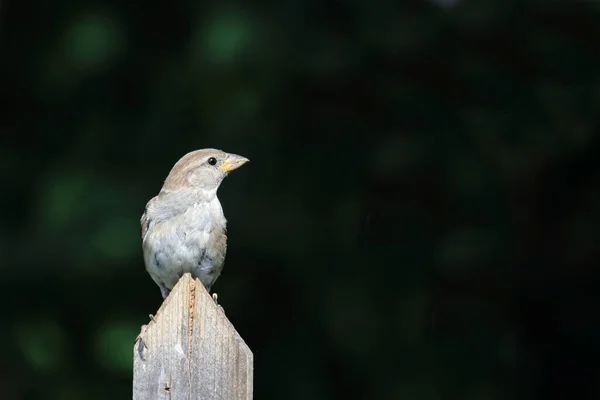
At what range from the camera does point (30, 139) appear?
6.06 meters

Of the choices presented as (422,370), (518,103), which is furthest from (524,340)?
(518,103)

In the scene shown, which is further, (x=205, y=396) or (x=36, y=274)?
(x=36, y=274)

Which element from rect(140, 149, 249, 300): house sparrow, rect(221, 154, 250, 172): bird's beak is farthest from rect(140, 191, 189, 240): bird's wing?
rect(221, 154, 250, 172): bird's beak

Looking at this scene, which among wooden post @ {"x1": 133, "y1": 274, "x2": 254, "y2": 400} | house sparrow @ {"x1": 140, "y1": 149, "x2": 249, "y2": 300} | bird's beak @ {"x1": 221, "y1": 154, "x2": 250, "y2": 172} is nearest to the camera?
wooden post @ {"x1": 133, "y1": 274, "x2": 254, "y2": 400}

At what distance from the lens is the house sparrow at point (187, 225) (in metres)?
3.61

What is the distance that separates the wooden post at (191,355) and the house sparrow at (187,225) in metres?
1.38

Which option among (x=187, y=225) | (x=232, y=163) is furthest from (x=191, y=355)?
(x=232, y=163)

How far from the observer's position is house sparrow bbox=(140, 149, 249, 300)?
3.61m

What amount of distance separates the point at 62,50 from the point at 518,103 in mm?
2388

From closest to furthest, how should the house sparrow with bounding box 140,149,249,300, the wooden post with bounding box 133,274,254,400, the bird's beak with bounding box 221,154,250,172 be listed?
1. the wooden post with bounding box 133,274,254,400
2. the house sparrow with bounding box 140,149,249,300
3. the bird's beak with bounding box 221,154,250,172

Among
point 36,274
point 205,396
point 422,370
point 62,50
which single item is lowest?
point 205,396

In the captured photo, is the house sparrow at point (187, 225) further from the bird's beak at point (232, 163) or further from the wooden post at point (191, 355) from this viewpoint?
the wooden post at point (191, 355)

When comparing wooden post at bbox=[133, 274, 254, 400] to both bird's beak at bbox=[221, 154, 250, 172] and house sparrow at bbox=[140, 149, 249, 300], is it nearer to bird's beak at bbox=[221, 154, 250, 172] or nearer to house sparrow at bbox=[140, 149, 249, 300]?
house sparrow at bbox=[140, 149, 249, 300]

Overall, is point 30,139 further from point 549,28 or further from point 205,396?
point 205,396
